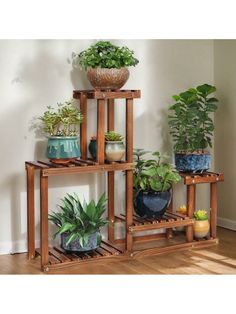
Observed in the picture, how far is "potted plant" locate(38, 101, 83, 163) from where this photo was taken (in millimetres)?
3338

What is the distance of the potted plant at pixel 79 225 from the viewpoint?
3342mm

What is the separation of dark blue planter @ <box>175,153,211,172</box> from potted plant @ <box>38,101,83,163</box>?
866 mm

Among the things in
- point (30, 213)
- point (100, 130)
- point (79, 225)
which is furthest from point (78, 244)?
point (100, 130)

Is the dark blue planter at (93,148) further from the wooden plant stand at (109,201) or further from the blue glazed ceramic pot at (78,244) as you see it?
the blue glazed ceramic pot at (78,244)

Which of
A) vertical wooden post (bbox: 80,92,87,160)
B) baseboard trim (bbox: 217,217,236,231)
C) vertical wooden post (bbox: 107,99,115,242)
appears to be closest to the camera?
vertical wooden post (bbox: 80,92,87,160)

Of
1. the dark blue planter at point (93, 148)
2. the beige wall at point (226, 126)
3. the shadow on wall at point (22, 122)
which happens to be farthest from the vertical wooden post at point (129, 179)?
the beige wall at point (226, 126)

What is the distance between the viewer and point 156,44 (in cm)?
403

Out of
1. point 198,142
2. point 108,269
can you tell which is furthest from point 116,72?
point 108,269

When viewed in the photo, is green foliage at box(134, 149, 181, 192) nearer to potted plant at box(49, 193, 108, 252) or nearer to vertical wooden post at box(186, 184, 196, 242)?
vertical wooden post at box(186, 184, 196, 242)

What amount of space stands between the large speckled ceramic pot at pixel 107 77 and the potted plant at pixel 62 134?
236 millimetres

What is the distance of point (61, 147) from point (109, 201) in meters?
0.73

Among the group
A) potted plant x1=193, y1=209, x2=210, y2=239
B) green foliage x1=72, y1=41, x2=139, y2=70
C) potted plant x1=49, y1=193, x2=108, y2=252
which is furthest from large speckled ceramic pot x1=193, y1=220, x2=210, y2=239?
green foliage x1=72, y1=41, x2=139, y2=70
